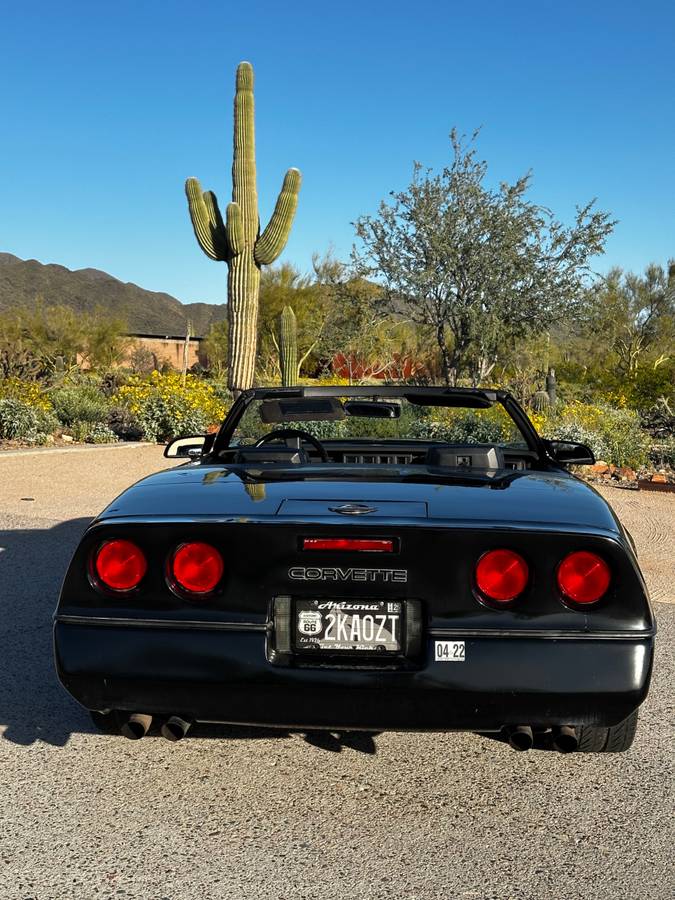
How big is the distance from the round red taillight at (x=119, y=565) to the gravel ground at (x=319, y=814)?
0.76 meters

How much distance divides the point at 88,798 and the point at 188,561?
0.94 meters

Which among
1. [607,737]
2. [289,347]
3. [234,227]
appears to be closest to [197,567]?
[607,737]

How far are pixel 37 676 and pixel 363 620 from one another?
7.45ft

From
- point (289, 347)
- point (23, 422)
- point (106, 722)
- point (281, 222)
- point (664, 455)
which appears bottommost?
point (106, 722)

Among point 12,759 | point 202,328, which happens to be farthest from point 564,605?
point 202,328

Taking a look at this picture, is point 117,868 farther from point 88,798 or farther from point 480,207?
point 480,207

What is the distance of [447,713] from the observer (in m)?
2.81

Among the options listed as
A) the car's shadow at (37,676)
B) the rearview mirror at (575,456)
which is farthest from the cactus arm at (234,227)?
the rearview mirror at (575,456)

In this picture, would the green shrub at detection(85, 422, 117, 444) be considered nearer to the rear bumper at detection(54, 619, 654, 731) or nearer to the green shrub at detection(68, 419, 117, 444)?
the green shrub at detection(68, 419, 117, 444)

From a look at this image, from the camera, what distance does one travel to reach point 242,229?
19.6m

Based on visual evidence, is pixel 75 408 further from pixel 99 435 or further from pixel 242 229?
pixel 242 229

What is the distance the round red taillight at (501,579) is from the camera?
112 inches

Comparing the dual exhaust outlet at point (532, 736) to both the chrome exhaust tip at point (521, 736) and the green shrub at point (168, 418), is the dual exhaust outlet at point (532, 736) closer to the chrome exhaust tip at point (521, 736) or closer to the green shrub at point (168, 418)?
the chrome exhaust tip at point (521, 736)

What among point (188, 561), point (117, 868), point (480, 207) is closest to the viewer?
point (117, 868)
